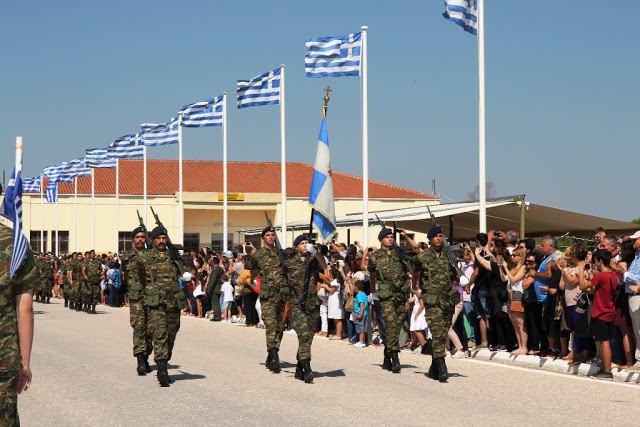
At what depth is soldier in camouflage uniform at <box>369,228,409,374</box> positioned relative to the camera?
555 inches

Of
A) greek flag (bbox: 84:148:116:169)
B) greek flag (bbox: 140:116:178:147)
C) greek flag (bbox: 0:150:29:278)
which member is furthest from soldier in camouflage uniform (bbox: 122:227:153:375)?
greek flag (bbox: 84:148:116:169)

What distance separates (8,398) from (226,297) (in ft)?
72.3

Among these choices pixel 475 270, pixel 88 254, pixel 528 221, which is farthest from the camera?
pixel 88 254

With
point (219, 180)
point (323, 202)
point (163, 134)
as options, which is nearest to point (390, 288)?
point (323, 202)

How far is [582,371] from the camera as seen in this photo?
13.6 m

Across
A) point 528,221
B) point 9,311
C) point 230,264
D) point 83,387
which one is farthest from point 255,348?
point 528,221

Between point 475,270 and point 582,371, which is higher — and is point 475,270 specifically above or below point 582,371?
above

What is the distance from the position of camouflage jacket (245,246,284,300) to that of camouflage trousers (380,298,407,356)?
61.7 inches

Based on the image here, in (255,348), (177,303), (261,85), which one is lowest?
(255,348)

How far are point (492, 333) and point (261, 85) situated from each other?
51.3 feet

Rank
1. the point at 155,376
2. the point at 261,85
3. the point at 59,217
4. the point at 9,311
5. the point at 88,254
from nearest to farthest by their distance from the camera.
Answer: the point at 9,311 → the point at 155,376 → the point at 261,85 → the point at 88,254 → the point at 59,217

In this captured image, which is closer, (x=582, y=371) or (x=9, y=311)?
(x=9, y=311)

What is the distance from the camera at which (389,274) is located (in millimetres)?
14266

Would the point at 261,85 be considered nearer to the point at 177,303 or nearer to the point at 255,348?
the point at 255,348
